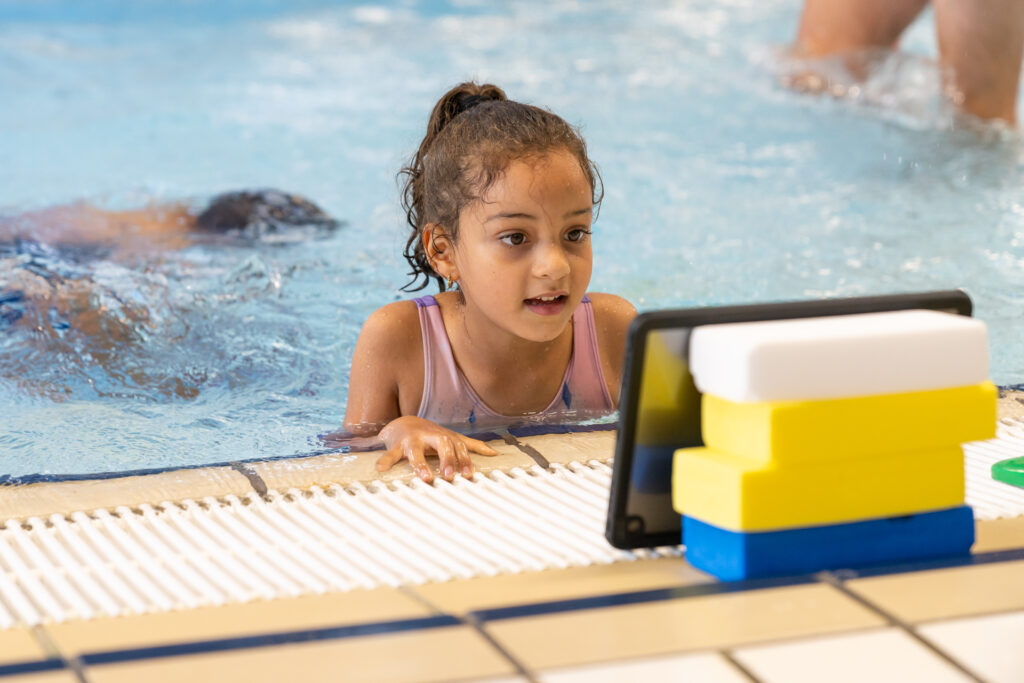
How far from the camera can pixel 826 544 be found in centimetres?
131

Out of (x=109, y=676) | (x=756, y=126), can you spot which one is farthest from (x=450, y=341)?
(x=756, y=126)

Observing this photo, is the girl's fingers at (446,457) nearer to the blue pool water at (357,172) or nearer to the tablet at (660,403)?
the tablet at (660,403)

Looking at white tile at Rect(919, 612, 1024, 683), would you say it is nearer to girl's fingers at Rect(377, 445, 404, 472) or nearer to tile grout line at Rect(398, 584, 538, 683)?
tile grout line at Rect(398, 584, 538, 683)

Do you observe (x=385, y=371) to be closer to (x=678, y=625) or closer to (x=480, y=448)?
(x=480, y=448)

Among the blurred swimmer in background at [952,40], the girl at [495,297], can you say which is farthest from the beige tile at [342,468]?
the blurred swimmer in background at [952,40]

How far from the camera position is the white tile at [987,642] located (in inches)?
44.0

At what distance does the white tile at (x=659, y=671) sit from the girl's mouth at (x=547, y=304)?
1076mm

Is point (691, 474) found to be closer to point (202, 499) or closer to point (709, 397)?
point (709, 397)

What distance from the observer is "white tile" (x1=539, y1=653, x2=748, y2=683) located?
109 centimetres

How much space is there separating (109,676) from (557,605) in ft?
1.35

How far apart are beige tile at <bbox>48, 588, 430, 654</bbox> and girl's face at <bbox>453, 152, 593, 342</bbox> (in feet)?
3.05

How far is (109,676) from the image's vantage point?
3.57ft

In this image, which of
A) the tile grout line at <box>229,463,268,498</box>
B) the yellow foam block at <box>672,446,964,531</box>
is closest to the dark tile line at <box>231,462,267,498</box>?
the tile grout line at <box>229,463,268,498</box>

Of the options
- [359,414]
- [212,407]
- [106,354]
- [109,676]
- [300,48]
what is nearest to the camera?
[109,676]
